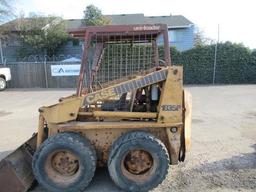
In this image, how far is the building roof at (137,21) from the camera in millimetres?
31311

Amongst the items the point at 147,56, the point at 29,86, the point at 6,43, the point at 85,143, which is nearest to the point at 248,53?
the point at 29,86

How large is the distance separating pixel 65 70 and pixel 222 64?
9.75 m

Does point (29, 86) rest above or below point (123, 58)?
below

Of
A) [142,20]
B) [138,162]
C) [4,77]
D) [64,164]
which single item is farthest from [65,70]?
[138,162]

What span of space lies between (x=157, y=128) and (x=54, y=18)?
27949 mm

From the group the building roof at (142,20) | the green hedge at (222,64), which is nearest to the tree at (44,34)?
the building roof at (142,20)

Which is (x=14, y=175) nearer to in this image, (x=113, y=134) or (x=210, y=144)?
(x=113, y=134)

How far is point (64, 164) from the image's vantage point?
521 centimetres

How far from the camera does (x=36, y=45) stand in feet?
96.4

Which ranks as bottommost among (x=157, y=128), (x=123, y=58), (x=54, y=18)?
(x=157, y=128)

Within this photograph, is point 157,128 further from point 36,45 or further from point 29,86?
point 36,45

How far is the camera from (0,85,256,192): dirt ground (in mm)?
5277

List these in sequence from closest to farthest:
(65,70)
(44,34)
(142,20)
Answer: (65,70), (44,34), (142,20)

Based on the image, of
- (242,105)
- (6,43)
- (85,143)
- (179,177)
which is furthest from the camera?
(6,43)
